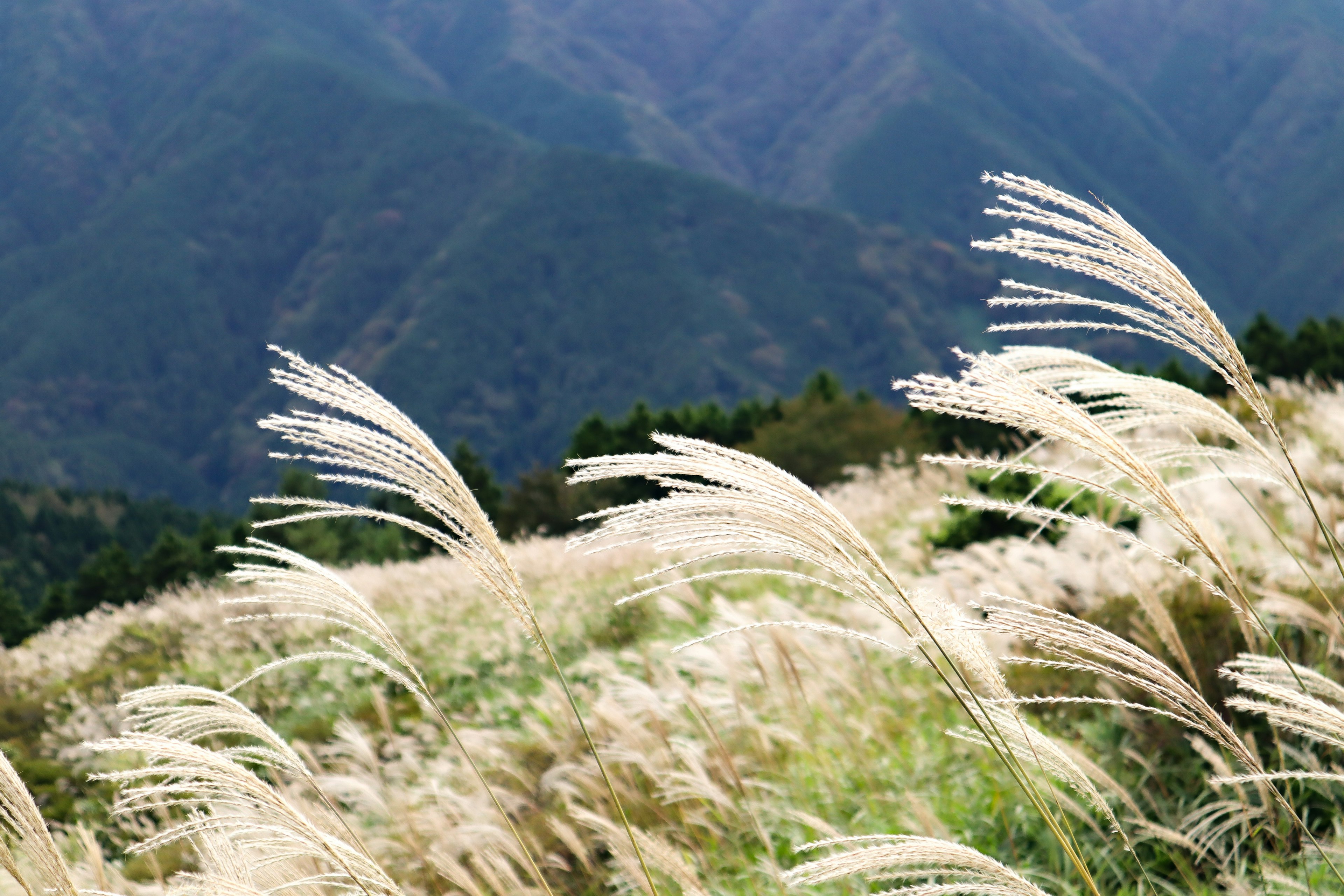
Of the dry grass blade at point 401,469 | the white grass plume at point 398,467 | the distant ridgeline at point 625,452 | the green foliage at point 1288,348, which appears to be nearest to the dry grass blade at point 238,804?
the dry grass blade at point 401,469

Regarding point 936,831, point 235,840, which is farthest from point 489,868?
point 936,831

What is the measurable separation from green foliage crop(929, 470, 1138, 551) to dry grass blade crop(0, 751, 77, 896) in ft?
18.6

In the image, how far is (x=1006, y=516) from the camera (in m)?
6.75

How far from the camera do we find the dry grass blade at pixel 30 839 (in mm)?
1778

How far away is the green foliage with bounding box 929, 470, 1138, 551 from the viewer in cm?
645

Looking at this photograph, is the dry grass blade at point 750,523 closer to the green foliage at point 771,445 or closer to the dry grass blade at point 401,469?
the dry grass blade at point 401,469

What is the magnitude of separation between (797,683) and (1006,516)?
338 centimetres

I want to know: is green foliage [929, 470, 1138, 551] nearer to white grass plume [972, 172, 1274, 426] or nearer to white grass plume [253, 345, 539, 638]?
white grass plume [972, 172, 1274, 426]

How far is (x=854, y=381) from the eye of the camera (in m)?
194

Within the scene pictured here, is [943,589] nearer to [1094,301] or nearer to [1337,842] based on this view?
[1337,842]

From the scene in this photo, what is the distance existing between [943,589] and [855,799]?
1775 millimetres

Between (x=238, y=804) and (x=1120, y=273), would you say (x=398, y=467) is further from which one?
(x=1120, y=273)

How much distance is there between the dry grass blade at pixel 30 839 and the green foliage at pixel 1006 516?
5662mm

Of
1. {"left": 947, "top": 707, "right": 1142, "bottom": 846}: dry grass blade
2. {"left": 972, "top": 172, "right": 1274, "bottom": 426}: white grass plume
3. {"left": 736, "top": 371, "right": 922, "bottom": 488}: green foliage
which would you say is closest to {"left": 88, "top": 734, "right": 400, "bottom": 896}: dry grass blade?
{"left": 947, "top": 707, "right": 1142, "bottom": 846}: dry grass blade
